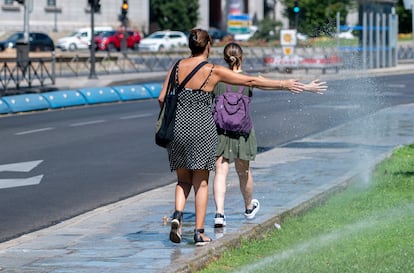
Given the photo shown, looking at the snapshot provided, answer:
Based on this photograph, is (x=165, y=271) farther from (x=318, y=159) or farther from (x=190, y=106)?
(x=318, y=159)

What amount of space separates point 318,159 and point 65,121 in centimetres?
1065

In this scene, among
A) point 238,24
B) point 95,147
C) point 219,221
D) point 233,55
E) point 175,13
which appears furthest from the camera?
point 175,13

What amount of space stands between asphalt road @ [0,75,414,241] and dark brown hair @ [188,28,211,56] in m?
3.02

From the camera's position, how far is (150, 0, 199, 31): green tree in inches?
3314

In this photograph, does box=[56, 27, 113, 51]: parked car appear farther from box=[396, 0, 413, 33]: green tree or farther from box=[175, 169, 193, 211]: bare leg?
box=[175, 169, 193, 211]: bare leg

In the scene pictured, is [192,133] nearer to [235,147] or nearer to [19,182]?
[235,147]

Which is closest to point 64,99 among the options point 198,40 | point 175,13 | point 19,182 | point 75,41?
point 19,182

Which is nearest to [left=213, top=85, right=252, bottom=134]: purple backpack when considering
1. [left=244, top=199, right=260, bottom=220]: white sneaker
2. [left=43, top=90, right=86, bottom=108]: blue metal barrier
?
[left=244, top=199, right=260, bottom=220]: white sneaker

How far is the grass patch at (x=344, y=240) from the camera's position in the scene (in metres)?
7.94

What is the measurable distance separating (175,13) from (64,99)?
2134 inches

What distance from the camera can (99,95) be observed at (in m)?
33.2

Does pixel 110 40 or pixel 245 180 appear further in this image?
pixel 110 40

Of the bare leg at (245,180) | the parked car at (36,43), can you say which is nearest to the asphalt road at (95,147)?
the bare leg at (245,180)

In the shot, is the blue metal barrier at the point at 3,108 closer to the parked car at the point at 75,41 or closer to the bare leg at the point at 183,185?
the bare leg at the point at 183,185
